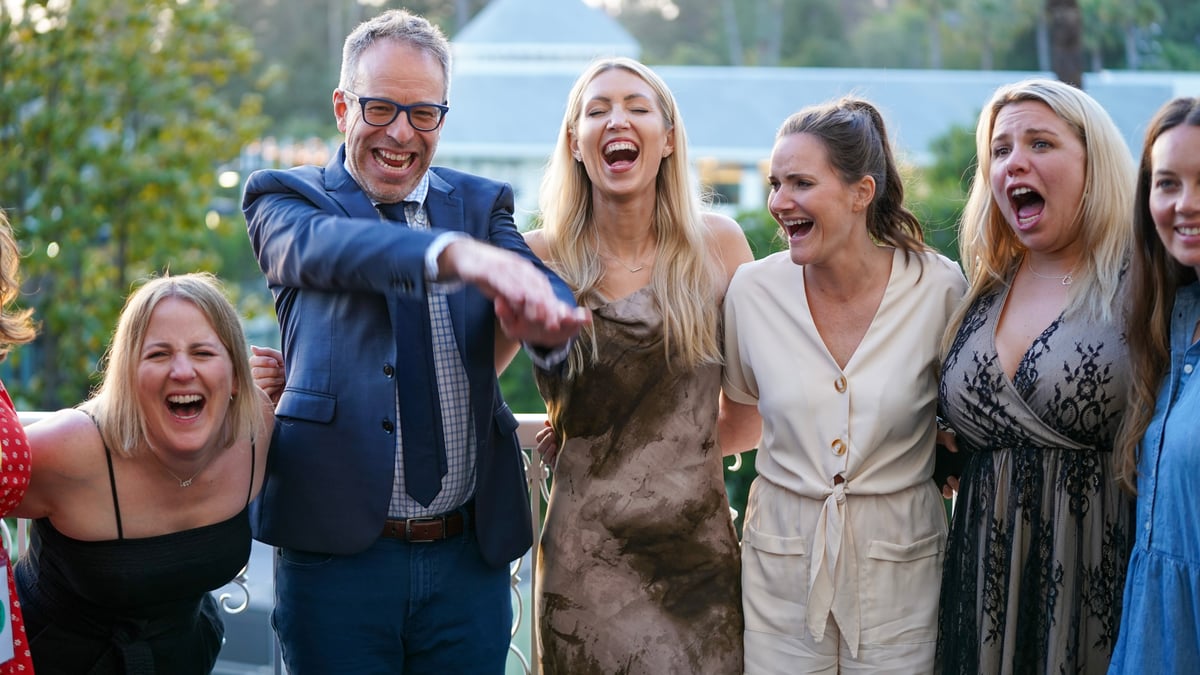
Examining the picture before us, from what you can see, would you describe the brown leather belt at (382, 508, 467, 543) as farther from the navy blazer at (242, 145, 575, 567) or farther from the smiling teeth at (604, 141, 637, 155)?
the smiling teeth at (604, 141, 637, 155)

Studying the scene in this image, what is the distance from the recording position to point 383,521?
254 cm

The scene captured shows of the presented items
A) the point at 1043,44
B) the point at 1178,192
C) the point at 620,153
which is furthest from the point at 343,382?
the point at 1043,44

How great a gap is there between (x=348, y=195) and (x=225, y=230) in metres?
8.49

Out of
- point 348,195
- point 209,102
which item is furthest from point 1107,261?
point 209,102

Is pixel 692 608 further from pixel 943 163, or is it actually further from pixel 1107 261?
pixel 943 163

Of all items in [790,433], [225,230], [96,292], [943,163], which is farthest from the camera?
[943,163]

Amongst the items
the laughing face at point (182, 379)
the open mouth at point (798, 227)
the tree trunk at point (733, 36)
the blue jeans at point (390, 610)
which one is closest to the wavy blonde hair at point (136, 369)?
the laughing face at point (182, 379)

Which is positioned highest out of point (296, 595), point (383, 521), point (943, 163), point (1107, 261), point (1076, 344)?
point (943, 163)

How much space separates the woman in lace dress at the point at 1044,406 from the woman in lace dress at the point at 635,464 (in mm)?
548

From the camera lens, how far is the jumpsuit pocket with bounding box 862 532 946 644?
271 centimetres

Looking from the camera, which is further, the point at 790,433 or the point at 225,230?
the point at 225,230

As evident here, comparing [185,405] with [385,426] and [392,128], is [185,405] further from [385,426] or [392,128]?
[392,128]

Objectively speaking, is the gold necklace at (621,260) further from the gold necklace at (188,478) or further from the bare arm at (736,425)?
the gold necklace at (188,478)

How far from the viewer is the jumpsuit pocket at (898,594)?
271 centimetres
